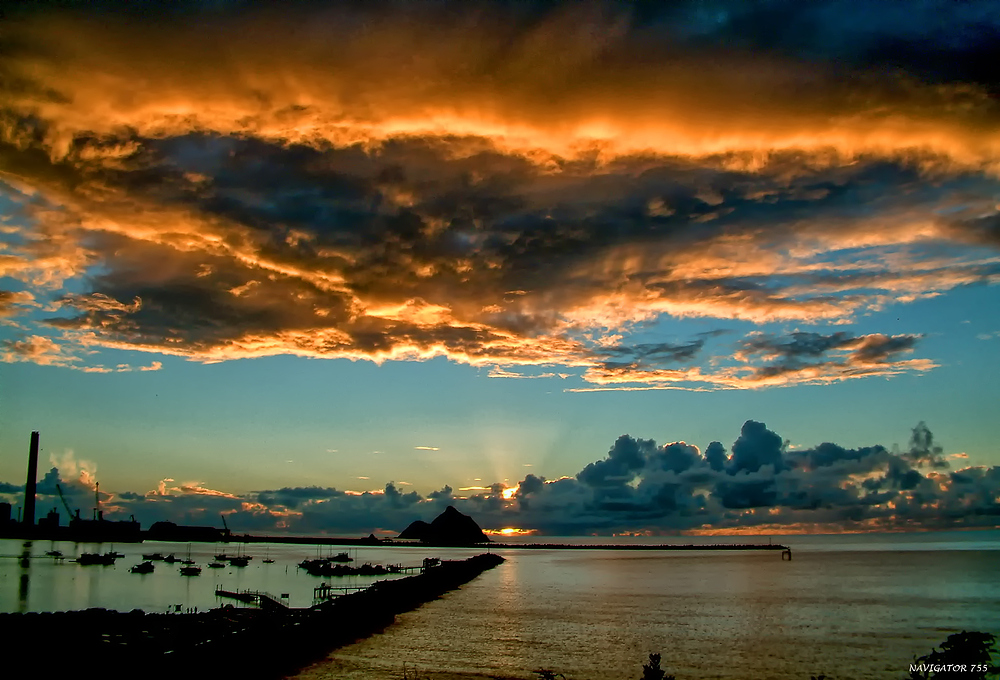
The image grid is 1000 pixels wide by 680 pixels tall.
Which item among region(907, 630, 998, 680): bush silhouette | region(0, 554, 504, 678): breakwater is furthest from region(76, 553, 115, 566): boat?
region(907, 630, 998, 680): bush silhouette

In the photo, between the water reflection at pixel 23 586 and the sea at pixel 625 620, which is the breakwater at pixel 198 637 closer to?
the sea at pixel 625 620

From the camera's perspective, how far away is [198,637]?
166ft

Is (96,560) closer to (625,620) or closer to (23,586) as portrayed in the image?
(23,586)

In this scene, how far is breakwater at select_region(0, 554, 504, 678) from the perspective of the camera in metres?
41.8

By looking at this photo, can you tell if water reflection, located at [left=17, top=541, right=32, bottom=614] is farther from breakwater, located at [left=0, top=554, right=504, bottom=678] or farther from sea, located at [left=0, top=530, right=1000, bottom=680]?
breakwater, located at [left=0, top=554, right=504, bottom=678]

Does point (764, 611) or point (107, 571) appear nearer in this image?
point (764, 611)

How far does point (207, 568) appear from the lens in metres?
169

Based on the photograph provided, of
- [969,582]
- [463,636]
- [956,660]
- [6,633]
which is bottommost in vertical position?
[969,582]

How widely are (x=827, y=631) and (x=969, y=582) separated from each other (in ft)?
277

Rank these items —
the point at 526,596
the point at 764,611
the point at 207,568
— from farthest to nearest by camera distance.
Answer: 1. the point at 207,568
2. the point at 526,596
3. the point at 764,611

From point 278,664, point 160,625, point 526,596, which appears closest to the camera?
point 278,664

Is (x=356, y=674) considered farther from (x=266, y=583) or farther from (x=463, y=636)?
(x=266, y=583)

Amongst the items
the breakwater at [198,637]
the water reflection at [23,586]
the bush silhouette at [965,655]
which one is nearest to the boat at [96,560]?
the water reflection at [23,586]

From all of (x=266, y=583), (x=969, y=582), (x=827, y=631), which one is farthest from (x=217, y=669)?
(x=969, y=582)
